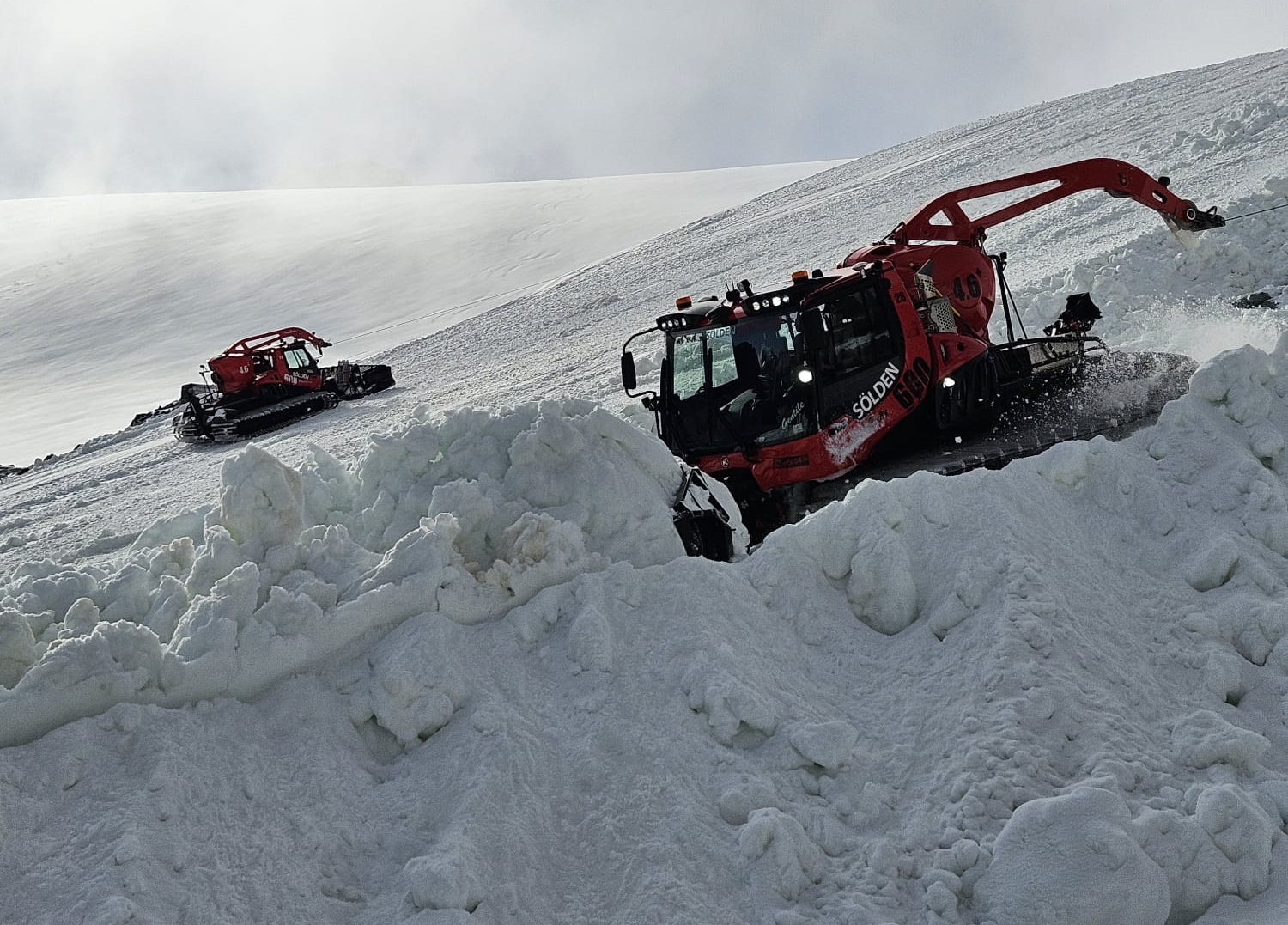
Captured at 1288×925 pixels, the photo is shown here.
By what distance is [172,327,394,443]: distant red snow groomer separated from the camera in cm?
1617

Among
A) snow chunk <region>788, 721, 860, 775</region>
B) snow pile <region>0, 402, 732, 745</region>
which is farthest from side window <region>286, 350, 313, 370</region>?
snow chunk <region>788, 721, 860, 775</region>

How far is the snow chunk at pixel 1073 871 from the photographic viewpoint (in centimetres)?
271

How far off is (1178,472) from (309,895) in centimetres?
421

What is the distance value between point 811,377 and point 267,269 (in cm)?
3840

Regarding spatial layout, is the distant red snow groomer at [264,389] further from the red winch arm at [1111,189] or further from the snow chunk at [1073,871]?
the snow chunk at [1073,871]

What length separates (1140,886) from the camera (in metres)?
2.73

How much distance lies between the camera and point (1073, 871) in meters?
2.77

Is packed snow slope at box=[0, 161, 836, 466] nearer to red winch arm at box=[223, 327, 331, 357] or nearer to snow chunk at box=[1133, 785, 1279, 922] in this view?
red winch arm at box=[223, 327, 331, 357]

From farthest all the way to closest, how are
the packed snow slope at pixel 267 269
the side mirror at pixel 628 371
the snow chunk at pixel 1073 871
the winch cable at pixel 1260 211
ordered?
the packed snow slope at pixel 267 269
the winch cable at pixel 1260 211
the side mirror at pixel 628 371
the snow chunk at pixel 1073 871

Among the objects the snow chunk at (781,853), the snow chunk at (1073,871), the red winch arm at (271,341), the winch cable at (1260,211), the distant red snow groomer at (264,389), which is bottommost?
the snow chunk at (1073,871)

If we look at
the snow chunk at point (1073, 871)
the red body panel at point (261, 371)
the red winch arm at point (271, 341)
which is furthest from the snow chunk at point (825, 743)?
the red winch arm at point (271, 341)

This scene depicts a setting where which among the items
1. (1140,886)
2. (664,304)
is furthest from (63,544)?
(664,304)

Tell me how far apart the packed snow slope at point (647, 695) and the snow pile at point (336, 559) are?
14 millimetres

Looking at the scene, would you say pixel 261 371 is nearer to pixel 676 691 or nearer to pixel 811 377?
pixel 811 377
